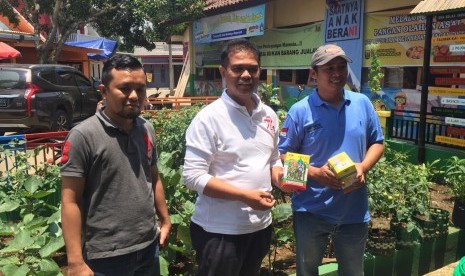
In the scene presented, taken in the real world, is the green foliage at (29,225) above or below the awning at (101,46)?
below

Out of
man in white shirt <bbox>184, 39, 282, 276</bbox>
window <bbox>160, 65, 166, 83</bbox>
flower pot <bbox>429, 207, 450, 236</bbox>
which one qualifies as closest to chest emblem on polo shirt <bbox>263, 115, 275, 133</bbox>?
man in white shirt <bbox>184, 39, 282, 276</bbox>

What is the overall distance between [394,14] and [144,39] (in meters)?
12.1

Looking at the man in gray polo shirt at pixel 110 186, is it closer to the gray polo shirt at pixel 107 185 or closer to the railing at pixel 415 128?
the gray polo shirt at pixel 107 185

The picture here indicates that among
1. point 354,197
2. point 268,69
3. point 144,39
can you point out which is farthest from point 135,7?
point 354,197

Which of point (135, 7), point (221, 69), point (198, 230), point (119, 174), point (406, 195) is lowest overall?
point (406, 195)

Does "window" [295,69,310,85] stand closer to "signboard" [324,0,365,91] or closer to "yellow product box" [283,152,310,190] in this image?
"signboard" [324,0,365,91]

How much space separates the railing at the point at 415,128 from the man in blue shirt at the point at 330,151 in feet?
15.3

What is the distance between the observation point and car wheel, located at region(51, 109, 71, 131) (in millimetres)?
9430

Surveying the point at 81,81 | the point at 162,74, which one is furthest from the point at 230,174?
the point at 162,74

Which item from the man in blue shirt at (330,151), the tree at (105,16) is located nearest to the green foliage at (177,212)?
the man in blue shirt at (330,151)

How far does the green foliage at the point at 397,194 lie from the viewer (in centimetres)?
369

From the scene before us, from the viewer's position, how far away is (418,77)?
29.4ft

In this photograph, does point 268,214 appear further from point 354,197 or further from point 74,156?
point 74,156

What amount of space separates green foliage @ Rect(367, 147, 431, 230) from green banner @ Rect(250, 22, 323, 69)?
8.18 meters
